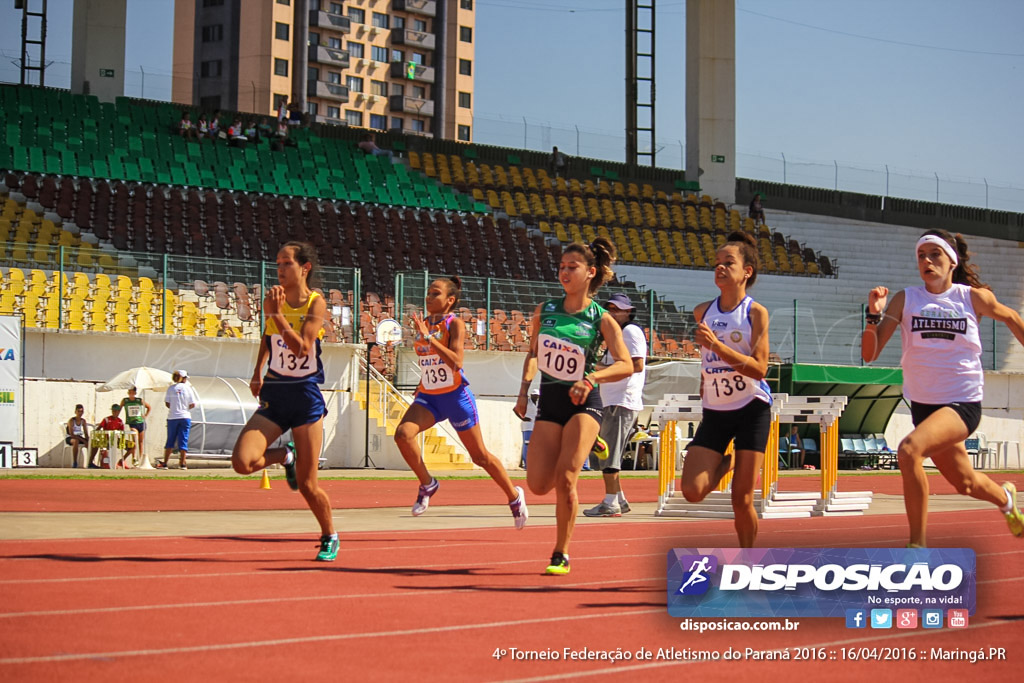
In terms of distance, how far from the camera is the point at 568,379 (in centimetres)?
805

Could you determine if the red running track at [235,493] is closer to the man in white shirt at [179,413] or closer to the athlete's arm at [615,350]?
the man in white shirt at [179,413]

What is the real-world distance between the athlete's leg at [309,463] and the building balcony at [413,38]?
339 ft

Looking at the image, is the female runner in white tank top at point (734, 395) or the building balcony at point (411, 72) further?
the building balcony at point (411, 72)

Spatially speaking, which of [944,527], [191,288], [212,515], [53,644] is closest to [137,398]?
[191,288]

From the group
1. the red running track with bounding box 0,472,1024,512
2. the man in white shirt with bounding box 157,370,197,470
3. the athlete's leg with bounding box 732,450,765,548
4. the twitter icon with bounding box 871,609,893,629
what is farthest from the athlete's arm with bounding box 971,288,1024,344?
the man in white shirt with bounding box 157,370,197,470

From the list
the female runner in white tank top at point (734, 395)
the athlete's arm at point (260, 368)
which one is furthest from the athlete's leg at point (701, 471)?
the athlete's arm at point (260, 368)

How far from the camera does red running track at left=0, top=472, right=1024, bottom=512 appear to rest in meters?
13.9

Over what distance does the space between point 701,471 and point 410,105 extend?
10254cm

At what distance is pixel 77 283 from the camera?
25484 millimetres

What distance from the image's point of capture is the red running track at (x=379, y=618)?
4938 millimetres

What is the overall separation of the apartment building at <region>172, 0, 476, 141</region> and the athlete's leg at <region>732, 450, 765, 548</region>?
86336mm

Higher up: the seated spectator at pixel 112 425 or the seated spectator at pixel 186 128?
the seated spectator at pixel 186 128

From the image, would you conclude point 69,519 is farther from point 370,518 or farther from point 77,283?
point 77,283

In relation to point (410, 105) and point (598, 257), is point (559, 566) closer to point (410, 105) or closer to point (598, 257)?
point (598, 257)
